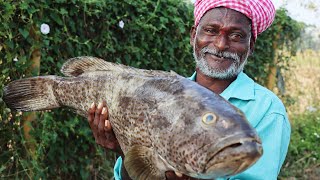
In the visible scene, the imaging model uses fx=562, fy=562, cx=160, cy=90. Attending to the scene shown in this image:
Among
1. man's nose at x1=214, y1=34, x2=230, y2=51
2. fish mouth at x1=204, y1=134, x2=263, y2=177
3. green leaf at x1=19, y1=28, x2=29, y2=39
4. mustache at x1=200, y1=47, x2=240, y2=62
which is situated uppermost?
man's nose at x1=214, y1=34, x2=230, y2=51

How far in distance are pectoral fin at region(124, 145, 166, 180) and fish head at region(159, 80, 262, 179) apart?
0.10 meters

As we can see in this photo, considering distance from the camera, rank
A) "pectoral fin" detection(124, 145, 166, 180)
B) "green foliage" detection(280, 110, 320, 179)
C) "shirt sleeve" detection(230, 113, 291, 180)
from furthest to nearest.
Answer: "green foliage" detection(280, 110, 320, 179) → "shirt sleeve" detection(230, 113, 291, 180) → "pectoral fin" detection(124, 145, 166, 180)

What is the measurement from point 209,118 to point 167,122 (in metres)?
0.20

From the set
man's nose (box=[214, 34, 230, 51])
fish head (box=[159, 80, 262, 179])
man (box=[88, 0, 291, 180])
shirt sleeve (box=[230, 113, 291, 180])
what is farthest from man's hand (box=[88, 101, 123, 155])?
man's nose (box=[214, 34, 230, 51])

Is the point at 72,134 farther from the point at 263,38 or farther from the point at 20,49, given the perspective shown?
the point at 263,38

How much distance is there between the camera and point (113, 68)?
2.81m

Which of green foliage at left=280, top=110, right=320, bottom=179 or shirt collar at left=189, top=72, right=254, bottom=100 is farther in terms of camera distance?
green foliage at left=280, top=110, right=320, bottom=179

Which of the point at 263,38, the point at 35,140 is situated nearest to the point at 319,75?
the point at 263,38

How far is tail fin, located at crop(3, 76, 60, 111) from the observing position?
315 cm

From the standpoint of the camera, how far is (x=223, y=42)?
9.85 feet

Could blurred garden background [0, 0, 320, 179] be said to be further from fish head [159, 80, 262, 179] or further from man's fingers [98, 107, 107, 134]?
fish head [159, 80, 262, 179]

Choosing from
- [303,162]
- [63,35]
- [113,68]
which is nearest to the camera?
[113,68]

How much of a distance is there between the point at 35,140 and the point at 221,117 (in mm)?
3152

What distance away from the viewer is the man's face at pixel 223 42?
298cm
